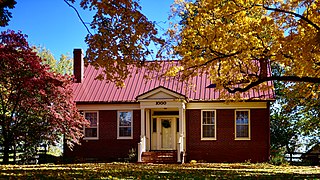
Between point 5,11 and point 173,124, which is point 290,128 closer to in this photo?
point 173,124

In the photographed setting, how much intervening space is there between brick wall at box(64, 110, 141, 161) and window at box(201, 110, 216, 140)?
411cm

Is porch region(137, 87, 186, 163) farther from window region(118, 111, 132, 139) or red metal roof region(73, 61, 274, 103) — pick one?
window region(118, 111, 132, 139)

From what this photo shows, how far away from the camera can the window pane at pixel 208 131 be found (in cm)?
3039

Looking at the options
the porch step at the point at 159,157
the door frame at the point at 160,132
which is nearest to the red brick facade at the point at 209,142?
the door frame at the point at 160,132

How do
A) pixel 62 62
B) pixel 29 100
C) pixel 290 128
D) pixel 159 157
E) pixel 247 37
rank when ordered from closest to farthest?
1. pixel 247 37
2. pixel 29 100
3. pixel 159 157
4. pixel 290 128
5. pixel 62 62

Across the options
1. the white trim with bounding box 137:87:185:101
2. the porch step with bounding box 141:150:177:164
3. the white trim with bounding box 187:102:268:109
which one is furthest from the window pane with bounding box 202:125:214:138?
the white trim with bounding box 137:87:185:101

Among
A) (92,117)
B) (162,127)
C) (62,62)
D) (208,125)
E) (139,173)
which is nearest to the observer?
(139,173)

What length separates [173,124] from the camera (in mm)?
31250

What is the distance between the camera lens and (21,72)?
26125 millimetres

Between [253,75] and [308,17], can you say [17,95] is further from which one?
[308,17]

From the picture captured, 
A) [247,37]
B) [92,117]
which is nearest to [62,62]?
[92,117]

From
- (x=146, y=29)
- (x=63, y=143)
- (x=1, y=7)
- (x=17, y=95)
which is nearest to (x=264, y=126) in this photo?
(x=63, y=143)

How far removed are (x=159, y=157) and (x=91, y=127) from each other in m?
5.47

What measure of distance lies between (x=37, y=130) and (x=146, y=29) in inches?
591
